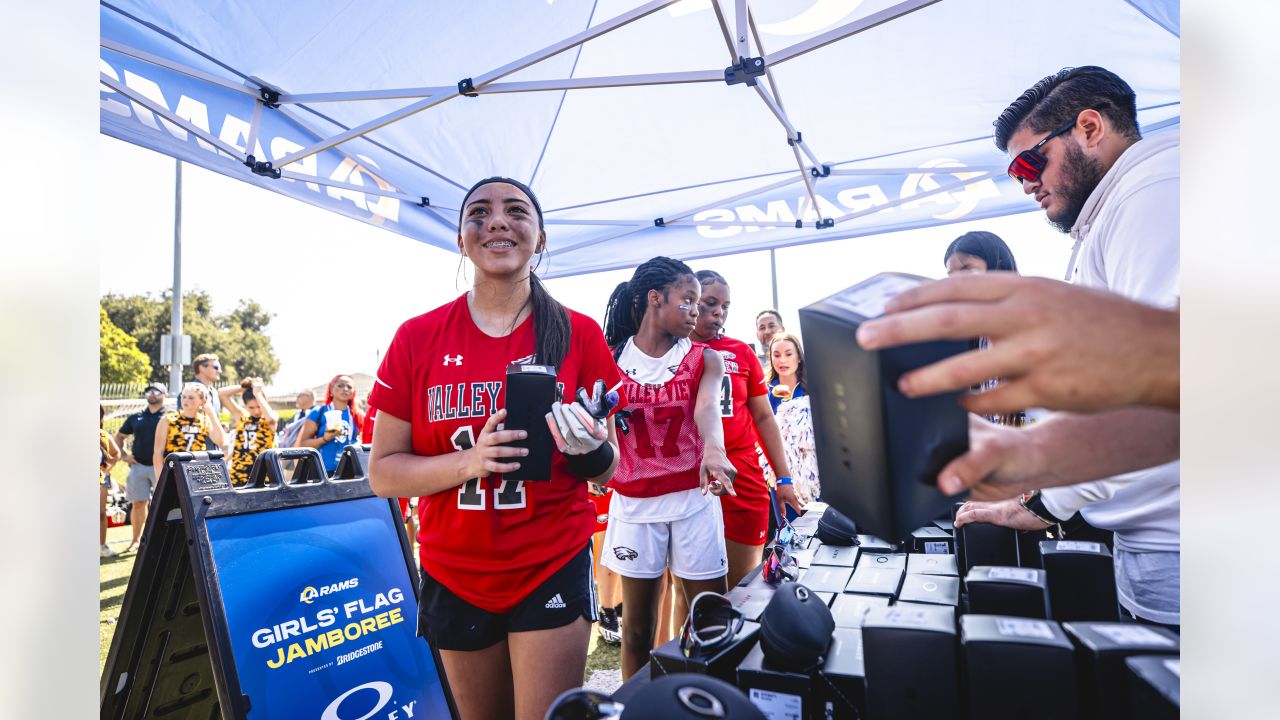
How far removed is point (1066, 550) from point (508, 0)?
3.19 meters

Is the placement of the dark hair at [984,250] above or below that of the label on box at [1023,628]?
above

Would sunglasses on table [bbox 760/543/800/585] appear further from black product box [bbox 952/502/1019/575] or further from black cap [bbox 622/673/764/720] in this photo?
black cap [bbox 622/673/764/720]

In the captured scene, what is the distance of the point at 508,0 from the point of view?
9.92 ft

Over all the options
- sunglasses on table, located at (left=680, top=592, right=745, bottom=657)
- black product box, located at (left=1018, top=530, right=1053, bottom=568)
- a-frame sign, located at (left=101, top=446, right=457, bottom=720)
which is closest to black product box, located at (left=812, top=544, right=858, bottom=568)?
black product box, located at (left=1018, top=530, right=1053, bottom=568)

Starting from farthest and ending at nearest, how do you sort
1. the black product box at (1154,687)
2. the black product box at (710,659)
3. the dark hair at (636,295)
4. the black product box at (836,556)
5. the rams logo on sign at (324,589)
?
the dark hair at (636,295)
the rams logo on sign at (324,589)
the black product box at (836,556)
the black product box at (710,659)
the black product box at (1154,687)

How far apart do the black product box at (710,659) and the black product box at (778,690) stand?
0.18 ft

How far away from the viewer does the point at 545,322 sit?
5.06 feet

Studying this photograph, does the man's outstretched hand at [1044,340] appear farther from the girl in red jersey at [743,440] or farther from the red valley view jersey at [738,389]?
the red valley view jersey at [738,389]

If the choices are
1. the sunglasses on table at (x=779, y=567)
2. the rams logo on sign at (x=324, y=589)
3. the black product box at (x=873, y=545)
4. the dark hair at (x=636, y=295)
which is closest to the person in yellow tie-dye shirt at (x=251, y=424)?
the rams logo on sign at (x=324, y=589)

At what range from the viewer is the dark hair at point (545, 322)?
4.87 feet

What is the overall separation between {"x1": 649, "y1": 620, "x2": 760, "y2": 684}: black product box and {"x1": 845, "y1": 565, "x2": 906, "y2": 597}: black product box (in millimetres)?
358

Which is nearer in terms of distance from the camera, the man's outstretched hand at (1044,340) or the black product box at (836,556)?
the man's outstretched hand at (1044,340)

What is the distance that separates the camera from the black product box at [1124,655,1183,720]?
544 mm
